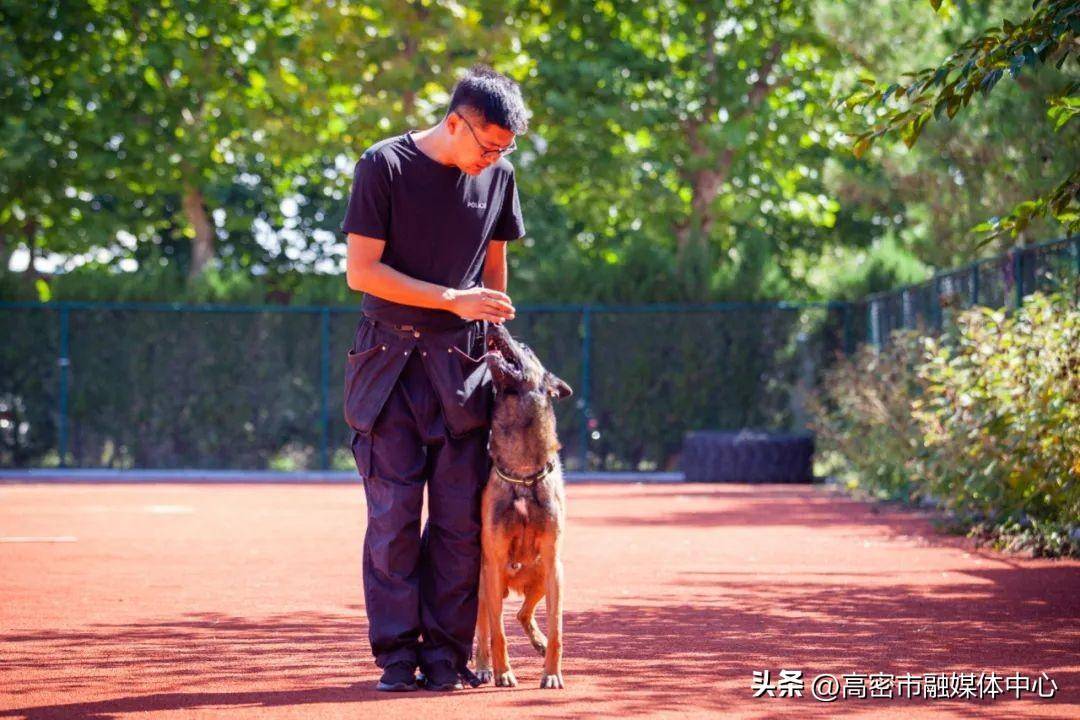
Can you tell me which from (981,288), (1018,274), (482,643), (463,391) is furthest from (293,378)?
(463,391)

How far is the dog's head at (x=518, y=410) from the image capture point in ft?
18.4

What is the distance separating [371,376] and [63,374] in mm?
19682

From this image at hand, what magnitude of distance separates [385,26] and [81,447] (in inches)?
345

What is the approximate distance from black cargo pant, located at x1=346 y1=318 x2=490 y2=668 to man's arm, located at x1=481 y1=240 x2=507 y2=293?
41cm

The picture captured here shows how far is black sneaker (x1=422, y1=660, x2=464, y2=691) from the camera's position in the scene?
558cm

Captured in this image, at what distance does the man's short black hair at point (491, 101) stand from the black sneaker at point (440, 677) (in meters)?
1.94

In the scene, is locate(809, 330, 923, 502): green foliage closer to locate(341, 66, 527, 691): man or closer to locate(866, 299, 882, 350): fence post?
locate(866, 299, 882, 350): fence post

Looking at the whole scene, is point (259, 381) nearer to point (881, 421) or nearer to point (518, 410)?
point (881, 421)

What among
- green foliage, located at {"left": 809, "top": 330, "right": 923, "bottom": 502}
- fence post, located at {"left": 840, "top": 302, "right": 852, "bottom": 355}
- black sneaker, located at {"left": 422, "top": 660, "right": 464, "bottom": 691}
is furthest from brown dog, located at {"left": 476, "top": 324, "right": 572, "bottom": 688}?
fence post, located at {"left": 840, "top": 302, "right": 852, "bottom": 355}

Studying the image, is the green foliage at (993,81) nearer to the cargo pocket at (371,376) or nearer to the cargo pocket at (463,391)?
the cargo pocket at (463,391)

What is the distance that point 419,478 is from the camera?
5.63 m

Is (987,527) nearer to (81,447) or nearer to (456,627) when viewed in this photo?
(456,627)

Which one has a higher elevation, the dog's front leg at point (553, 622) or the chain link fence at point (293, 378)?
the chain link fence at point (293, 378)

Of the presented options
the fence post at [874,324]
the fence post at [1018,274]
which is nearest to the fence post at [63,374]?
the fence post at [874,324]
